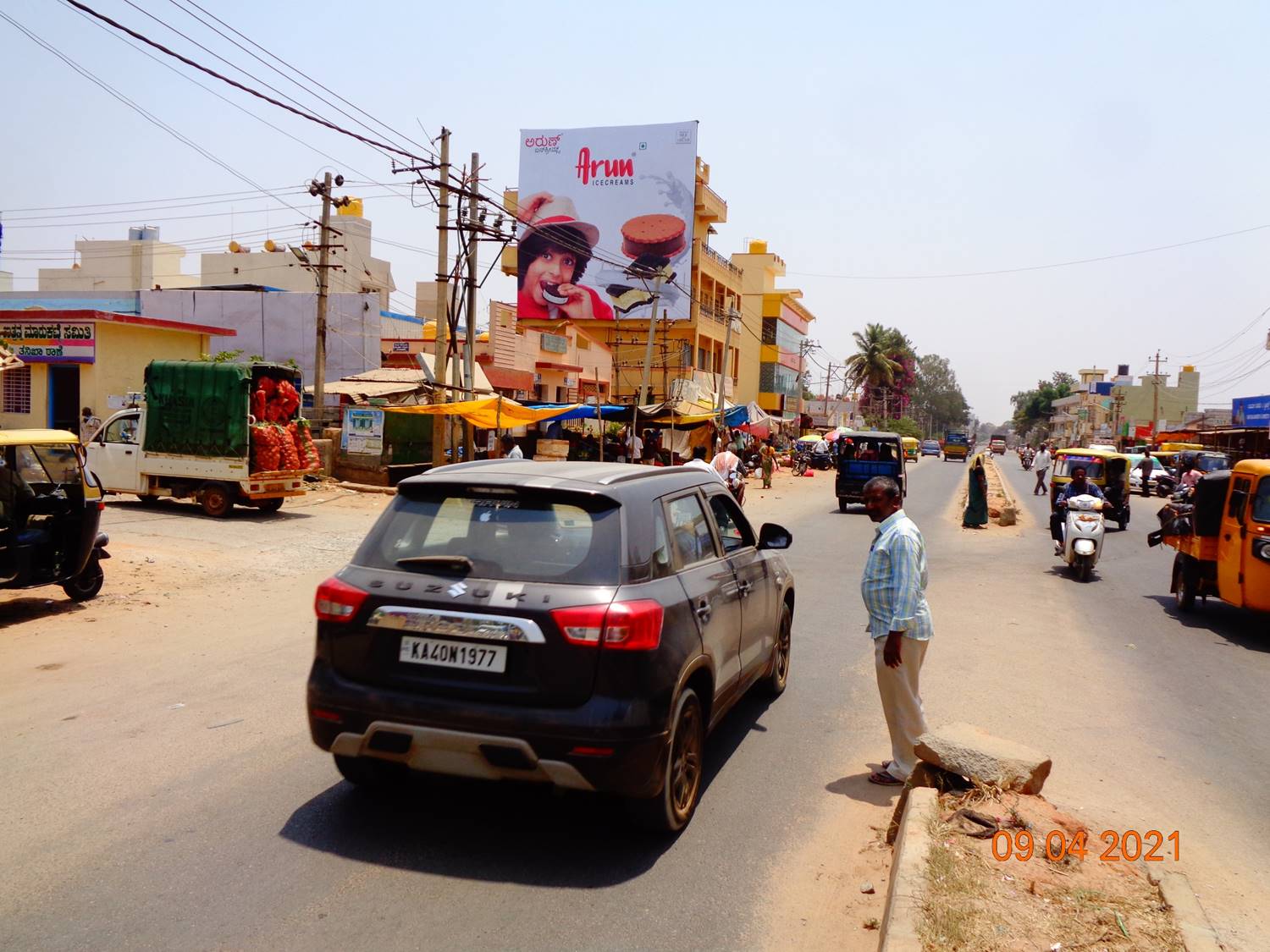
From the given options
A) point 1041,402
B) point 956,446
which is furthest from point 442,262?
point 1041,402

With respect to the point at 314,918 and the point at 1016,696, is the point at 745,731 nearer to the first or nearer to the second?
the point at 1016,696

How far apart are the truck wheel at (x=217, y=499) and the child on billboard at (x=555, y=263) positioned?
4079 centimetres

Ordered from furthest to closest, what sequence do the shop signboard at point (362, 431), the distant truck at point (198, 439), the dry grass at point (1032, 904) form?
the shop signboard at point (362, 431)
the distant truck at point (198, 439)
the dry grass at point (1032, 904)

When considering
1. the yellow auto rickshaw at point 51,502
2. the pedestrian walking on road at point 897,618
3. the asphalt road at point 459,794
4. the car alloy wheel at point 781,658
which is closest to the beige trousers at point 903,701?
the pedestrian walking on road at point 897,618

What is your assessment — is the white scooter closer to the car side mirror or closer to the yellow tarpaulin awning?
the car side mirror

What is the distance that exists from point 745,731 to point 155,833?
3.44 metres

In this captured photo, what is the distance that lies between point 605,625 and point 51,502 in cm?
767

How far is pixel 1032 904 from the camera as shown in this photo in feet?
11.9

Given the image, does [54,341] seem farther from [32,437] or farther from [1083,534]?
[1083,534]

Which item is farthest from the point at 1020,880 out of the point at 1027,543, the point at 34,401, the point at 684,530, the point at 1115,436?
the point at 1115,436

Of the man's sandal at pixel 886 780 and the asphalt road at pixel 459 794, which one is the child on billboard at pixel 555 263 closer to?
the asphalt road at pixel 459 794

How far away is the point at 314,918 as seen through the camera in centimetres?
359

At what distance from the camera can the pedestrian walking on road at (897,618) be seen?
17.1ft

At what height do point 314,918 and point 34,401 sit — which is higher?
point 34,401
